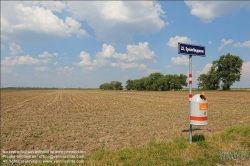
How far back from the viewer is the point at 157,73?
136625 millimetres

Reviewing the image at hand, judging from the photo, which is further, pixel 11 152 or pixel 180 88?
pixel 180 88

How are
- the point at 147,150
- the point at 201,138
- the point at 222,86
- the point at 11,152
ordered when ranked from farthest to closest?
the point at 222,86 → the point at 11,152 → the point at 201,138 → the point at 147,150

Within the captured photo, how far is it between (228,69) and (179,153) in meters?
68.0

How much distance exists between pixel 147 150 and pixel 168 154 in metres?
0.67

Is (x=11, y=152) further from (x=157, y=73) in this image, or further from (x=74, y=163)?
(x=157, y=73)

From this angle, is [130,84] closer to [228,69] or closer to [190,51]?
[228,69]

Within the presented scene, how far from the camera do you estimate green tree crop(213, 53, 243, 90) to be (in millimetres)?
61312

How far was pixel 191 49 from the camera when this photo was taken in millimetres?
6992

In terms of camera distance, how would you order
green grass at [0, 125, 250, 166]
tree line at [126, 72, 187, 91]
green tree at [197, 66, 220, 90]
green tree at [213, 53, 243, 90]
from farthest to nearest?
tree line at [126, 72, 187, 91], green tree at [197, 66, 220, 90], green tree at [213, 53, 243, 90], green grass at [0, 125, 250, 166]

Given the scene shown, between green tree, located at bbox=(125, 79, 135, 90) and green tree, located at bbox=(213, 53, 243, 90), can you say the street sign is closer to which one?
green tree, located at bbox=(213, 53, 243, 90)

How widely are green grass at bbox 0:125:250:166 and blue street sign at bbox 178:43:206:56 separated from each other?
10.0ft

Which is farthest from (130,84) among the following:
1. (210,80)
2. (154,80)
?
(210,80)

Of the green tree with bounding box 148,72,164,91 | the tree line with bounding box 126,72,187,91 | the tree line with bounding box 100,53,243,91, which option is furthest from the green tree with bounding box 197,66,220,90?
the green tree with bounding box 148,72,164,91

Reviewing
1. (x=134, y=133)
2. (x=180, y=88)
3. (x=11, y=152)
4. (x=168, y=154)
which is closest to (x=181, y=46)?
(x=168, y=154)
